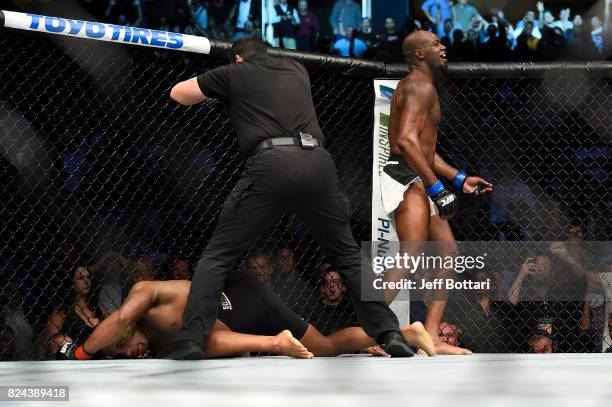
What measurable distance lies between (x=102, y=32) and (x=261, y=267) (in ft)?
3.35

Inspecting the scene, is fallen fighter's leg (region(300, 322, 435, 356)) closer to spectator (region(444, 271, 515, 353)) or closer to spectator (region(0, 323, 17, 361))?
spectator (region(444, 271, 515, 353))

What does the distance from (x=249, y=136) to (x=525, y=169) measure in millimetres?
1629

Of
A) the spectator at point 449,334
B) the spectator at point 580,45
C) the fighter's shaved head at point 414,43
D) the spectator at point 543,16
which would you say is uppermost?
the spectator at point 543,16

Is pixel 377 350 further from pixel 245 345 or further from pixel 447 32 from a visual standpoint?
pixel 447 32

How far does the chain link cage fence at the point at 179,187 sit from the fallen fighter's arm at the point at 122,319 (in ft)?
1.90

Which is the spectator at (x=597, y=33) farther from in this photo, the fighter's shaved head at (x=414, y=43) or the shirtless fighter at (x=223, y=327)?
the shirtless fighter at (x=223, y=327)

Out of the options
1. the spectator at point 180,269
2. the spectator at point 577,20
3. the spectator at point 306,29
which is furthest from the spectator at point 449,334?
the spectator at point 306,29

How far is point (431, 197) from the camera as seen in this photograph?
2984mm

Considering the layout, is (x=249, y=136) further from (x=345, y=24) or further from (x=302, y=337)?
(x=345, y=24)

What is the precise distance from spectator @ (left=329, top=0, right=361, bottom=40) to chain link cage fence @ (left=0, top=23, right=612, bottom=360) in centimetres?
440

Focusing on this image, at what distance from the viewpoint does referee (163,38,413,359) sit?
2385mm

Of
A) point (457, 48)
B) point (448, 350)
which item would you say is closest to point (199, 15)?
point (457, 48)

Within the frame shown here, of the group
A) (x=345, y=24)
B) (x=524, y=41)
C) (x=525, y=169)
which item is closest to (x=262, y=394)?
(x=525, y=169)

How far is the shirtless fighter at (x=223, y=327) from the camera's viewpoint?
250 cm
